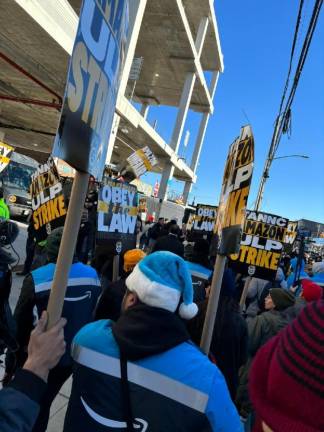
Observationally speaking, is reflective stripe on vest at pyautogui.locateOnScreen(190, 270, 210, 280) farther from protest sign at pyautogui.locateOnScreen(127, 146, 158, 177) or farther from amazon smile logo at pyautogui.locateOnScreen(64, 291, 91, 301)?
protest sign at pyautogui.locateOnScreen(127, 146, 158, 177)

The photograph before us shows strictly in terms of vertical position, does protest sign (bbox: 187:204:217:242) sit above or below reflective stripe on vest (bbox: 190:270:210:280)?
above

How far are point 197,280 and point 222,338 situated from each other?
1.80 meters

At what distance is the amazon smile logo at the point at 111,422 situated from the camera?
4.78 ft

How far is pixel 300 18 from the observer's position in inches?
258

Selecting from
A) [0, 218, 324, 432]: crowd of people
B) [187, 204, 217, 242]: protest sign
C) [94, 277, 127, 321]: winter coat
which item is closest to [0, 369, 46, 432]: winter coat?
[0, 218, 324, 432]: crowd of people

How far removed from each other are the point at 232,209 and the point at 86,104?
1.41 metres

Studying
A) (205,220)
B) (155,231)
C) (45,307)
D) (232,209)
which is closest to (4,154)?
(205,220)

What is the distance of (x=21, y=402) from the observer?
1.28m

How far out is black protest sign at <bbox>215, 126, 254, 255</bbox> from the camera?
240 centimetres

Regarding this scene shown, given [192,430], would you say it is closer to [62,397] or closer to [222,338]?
[222,338]

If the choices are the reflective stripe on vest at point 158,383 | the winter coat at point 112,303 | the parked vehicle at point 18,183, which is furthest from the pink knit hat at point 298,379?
the parked vehicle at point 18,183

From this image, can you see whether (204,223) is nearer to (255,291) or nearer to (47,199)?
(255,291)

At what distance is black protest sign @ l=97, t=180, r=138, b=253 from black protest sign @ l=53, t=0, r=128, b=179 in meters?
2.97

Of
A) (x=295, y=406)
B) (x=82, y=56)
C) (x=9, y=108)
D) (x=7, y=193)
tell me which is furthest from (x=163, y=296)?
(x=9, y=108)
